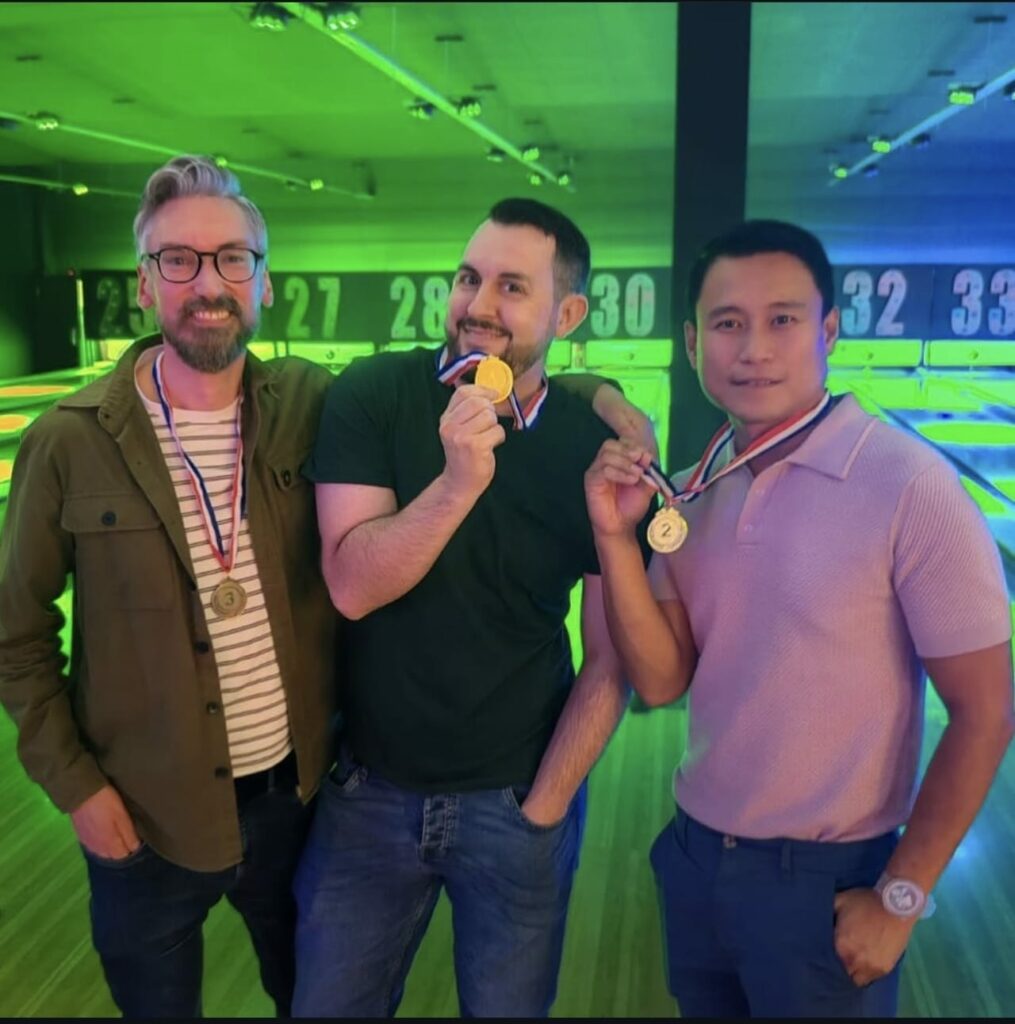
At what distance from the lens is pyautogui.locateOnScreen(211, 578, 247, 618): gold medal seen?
1076 mm

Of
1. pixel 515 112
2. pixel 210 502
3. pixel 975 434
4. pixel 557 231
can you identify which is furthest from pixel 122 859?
pixel 975 434

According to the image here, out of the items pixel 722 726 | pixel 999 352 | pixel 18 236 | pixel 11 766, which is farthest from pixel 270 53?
pixel 722 726

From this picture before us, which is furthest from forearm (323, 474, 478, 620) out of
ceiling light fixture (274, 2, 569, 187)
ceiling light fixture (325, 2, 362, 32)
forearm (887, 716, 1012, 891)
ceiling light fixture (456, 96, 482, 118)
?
ceiling light fixture (456, 96, 482, 118)

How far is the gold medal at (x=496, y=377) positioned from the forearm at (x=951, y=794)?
525mm

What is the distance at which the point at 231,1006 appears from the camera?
5.52ft

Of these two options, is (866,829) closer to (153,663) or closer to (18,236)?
(153,663)

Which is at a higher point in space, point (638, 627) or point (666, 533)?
point (666, 533)

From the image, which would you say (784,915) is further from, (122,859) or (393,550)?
(122,859)

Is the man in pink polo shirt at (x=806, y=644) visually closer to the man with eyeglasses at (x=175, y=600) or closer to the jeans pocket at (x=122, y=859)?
the man with eyeglasses at (x=175, y=600)

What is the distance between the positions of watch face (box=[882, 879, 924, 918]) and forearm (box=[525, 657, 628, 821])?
1.09 ft

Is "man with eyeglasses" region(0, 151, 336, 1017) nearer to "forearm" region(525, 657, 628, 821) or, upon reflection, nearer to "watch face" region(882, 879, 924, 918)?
"forearm" region(525, 657, 628, 821)

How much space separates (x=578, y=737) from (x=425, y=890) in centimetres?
27

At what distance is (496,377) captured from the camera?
0.92 metres

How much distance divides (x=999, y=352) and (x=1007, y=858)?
282 cm
